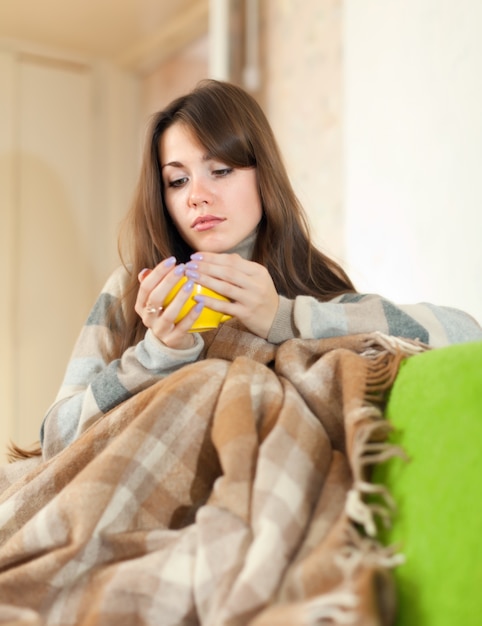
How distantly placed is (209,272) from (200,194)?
0.24 m

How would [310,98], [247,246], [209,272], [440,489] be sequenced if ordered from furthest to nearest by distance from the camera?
[310,98]
[247,246]
[209,272]
[440,489]

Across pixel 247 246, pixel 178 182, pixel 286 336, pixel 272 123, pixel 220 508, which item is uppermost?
pixel 272 123

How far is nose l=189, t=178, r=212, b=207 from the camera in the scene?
126cm

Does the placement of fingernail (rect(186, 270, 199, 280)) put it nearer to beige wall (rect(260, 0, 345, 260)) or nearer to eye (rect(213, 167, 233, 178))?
eye (rect(213, 167, 233, 178))

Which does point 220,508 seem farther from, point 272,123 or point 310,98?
point 272,123

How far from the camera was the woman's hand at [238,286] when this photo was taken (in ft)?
3.49

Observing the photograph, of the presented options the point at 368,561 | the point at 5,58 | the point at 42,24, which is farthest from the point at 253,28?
the point at 368,561

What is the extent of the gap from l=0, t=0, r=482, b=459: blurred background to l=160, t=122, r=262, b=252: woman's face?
60 cm

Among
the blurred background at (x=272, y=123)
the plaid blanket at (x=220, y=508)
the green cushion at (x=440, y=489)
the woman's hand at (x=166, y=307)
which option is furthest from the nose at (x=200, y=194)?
the blurred background at (x=272, y=123)

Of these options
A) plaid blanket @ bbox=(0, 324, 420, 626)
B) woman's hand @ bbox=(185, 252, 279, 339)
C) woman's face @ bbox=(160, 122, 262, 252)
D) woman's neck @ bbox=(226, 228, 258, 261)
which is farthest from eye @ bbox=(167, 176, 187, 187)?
plaid blanket @ bbox=(0, 324, 420, 626)

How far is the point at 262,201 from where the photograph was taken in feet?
4.43

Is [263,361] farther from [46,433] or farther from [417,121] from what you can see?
[417,121]

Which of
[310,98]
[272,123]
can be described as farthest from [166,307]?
[272,123]

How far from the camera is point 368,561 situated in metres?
0.69
